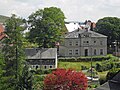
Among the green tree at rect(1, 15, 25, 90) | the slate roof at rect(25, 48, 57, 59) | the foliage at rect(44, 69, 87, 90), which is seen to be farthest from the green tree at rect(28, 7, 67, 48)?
the foliage at rect(44, 69, 87, 90)

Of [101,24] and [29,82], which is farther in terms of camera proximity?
[101,24]

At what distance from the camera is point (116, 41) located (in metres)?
101

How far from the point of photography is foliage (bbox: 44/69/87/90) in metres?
46.3

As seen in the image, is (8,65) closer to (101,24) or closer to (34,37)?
(34,37)

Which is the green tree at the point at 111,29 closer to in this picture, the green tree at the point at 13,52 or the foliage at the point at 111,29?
the foliage at the point at 111,29

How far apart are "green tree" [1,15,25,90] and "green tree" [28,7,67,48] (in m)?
27.6

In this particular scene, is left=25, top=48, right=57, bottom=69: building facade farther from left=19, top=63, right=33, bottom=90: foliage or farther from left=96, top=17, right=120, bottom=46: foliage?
left=96, top=17, right=120, bottom=46: foliage

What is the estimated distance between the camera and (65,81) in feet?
152

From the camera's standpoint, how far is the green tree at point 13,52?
49.2 metres

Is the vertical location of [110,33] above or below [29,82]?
above

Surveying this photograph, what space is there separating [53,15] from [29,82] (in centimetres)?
3854

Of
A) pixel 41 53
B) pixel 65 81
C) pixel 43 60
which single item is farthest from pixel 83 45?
pixel 65 81

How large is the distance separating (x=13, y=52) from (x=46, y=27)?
29678 mm

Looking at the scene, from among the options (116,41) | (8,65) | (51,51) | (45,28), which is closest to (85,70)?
(51,51)
